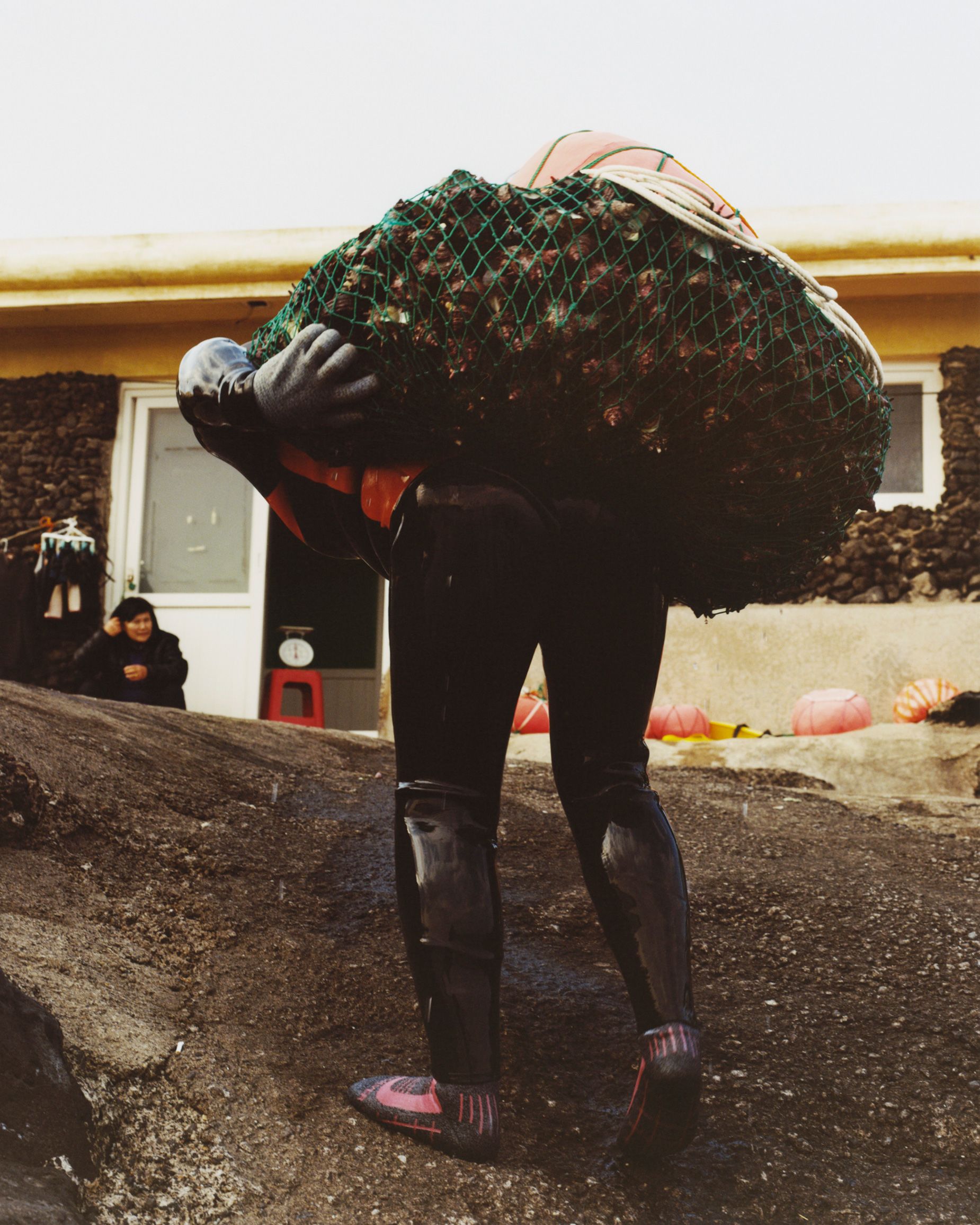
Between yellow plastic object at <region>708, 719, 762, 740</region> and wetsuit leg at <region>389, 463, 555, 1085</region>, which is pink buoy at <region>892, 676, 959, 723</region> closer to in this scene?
yellow plastic object at <region>708, 719, 762, 740</region>

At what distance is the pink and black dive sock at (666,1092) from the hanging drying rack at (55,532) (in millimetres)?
7986

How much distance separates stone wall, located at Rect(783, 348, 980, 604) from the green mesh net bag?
6.45 metres

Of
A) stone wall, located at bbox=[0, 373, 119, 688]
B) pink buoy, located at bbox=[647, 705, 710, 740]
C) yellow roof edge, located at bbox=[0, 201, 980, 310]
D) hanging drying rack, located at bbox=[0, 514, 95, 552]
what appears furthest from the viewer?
stone wall, located at bbox=[0, 373, 119, 688]

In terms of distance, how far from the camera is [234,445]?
153 cm

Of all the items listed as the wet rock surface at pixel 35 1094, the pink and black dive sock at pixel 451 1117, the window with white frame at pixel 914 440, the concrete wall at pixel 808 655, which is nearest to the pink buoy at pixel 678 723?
the concrete wall at pixel 808 655

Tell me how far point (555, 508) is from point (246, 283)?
7.52 meters

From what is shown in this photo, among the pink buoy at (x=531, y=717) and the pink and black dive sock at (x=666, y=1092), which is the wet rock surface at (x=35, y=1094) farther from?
the pink buoy at (x=531, y=717)

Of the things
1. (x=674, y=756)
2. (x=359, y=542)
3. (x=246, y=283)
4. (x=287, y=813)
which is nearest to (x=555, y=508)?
(x=359, y=542)

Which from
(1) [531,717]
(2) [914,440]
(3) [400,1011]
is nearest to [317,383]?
(3) [400,1011]

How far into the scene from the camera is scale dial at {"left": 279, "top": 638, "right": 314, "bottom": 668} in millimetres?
9547

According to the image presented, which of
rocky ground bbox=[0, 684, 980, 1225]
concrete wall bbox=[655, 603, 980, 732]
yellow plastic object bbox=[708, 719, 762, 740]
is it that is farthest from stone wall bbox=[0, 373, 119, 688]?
rocky ground bbox=[0, 684, 980, 1225]

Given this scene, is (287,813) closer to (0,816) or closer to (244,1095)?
(0,816)

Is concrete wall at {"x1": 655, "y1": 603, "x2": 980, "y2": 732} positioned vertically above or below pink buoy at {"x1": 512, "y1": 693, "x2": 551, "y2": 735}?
above

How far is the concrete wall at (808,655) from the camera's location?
7.48 metres
